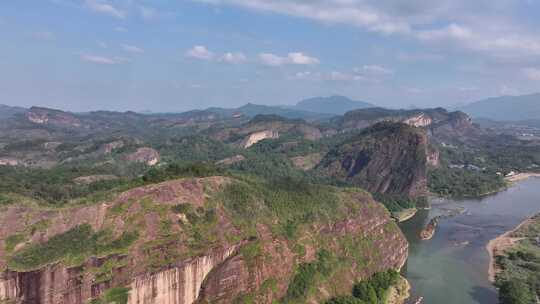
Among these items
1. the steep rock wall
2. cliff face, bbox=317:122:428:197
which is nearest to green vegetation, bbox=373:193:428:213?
cliff face, bbox=317:122:428:197

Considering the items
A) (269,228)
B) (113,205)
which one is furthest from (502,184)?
(113,205)

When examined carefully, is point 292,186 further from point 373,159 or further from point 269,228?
point 373,159

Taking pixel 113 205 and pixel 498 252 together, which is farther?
pixel 498 252

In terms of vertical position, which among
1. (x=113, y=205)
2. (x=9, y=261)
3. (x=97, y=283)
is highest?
(x=113, y=205)

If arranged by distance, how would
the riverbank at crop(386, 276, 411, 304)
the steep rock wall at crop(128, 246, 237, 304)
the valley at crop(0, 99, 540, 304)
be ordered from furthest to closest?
the riverbank at crop(386, 276, 411, 304)
the steep rock wall at crop(128, 246, 237, 304)
the valley at crop(0, 99, 540, 304)

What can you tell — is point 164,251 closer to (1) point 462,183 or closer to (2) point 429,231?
(2) point 429,231

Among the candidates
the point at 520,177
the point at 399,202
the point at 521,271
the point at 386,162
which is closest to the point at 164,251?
the point at 521,271

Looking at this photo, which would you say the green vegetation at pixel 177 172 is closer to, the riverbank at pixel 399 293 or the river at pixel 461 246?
the riverbank at pixel 399 293

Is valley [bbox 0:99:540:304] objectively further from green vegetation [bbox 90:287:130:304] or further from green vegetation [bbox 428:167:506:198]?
green vegetation [bbox 428:167:506:198]
